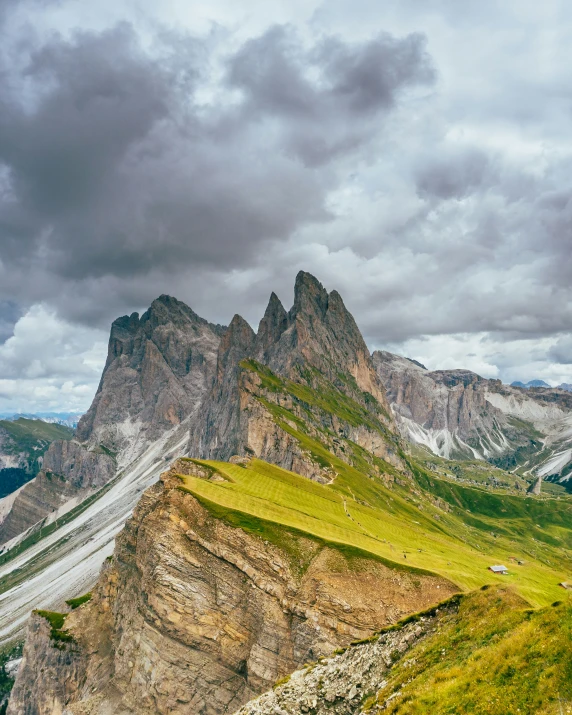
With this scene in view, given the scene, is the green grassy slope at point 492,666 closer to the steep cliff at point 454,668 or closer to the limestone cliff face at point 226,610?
the steep cliff at point 454,668

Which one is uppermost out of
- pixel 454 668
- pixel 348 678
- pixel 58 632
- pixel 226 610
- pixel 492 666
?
pixel 492 666

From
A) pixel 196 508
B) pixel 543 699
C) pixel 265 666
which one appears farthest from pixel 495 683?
pixel 196 508

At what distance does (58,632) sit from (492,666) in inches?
4183

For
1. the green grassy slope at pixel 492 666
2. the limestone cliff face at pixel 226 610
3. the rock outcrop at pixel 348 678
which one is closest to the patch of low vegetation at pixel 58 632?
the limestone cliff face at pixel 226 610

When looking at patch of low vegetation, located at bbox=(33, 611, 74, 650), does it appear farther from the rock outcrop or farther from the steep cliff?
the steep cliff

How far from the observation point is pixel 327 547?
74000 millimetres

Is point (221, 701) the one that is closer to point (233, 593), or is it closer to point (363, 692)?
point (233, 593)

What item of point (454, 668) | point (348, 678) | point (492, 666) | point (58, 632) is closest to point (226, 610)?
point (348, 678)

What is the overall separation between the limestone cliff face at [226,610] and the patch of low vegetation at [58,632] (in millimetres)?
19250

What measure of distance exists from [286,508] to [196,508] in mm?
25088

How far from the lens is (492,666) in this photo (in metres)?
23.6

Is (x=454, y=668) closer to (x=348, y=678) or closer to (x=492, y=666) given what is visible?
(x=492, y=666)

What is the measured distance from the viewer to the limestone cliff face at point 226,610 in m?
65.3

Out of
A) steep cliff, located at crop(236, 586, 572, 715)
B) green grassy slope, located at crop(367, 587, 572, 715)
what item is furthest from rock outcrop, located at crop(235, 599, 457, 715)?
green grassy slope, located at crop(367, 587, 572, 715)
